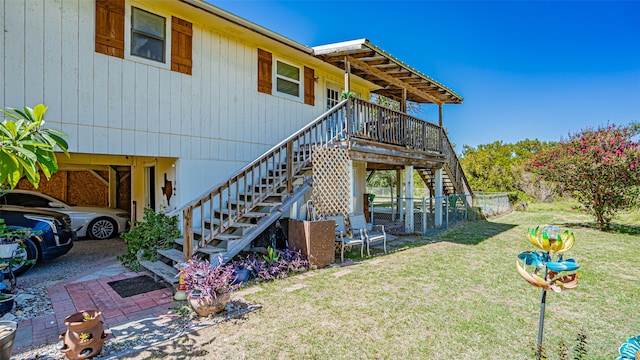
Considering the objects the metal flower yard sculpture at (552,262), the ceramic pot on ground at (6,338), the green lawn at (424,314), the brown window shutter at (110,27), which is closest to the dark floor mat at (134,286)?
the green lawn at (424,314)

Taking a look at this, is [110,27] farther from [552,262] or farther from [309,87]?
[552,262]

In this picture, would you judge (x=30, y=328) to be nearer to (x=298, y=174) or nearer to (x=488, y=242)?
(x=298, y=174)

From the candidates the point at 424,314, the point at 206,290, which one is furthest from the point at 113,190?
the point at 424,314

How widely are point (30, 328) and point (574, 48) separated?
2290 centimetres

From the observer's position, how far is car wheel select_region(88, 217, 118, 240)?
891cm

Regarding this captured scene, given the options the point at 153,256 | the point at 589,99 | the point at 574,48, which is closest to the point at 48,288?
the point at 153,256

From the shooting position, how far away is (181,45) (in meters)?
6.34

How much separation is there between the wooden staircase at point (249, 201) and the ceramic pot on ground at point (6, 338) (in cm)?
202

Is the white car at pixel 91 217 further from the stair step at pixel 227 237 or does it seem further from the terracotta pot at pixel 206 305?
the terracotta pot at pixel 206 305

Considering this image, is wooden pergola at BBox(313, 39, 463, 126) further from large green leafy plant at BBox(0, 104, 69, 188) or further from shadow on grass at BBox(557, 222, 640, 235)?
shadow on grass at BBox(557, 222, 640, 235)

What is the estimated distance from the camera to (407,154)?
9.70 m

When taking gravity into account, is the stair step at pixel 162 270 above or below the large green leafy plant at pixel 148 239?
below

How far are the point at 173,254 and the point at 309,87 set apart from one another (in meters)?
5.93

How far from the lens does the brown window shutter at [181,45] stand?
623 centimetres
